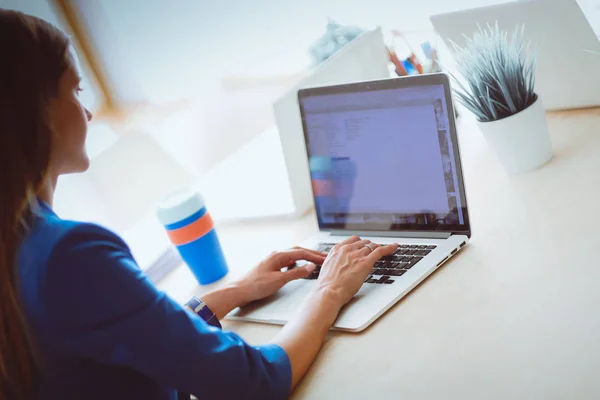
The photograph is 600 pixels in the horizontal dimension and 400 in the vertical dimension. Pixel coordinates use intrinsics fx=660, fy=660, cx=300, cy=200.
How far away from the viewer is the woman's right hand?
978 millimetres

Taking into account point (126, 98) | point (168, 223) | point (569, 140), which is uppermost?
point (126, 98)

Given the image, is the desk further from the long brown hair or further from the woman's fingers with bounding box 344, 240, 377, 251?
the long brown hair

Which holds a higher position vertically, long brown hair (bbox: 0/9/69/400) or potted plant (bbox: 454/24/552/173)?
long brown hair (bbox: 0/9/69/400)

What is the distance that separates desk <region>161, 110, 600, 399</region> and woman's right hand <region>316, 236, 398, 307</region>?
78mm

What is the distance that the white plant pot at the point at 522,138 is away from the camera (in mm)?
1180

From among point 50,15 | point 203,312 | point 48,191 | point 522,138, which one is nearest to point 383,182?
point 522,138

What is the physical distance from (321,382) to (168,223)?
0.51 m

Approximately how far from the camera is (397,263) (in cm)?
105

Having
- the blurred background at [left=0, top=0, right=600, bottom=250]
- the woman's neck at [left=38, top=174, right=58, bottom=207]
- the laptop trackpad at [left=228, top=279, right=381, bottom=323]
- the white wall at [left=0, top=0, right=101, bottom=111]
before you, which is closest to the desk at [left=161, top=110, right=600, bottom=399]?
the laptop trackpad at [left=228, top=279, right=381, bottom=323]

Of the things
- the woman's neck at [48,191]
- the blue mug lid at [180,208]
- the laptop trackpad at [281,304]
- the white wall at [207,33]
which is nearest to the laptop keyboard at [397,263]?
the laptop trackpad at [281,304]

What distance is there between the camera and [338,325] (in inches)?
36.5

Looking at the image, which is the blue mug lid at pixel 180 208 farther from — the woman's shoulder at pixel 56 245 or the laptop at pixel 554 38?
the laptop at pixel 554 38

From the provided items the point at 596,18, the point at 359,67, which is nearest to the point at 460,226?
the point at 359,67

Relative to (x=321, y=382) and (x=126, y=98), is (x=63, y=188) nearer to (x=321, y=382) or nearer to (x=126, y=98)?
(x=126, y=98)
